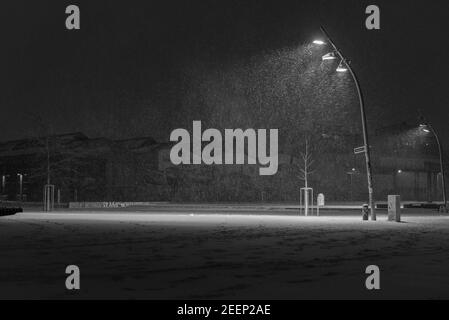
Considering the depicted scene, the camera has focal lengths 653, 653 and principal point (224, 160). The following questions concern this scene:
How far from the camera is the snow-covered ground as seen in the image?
31.1ft

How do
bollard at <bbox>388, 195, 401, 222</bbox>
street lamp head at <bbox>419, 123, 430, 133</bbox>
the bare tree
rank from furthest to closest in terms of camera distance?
the bare tree
street lamp head at <bbox>419, 123, 430, 133</bbox>
bollard at <bbox>388, 195, 401, 222</bbox>

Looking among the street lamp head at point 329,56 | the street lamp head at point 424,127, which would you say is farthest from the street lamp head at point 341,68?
the street lamp head at point 424,127

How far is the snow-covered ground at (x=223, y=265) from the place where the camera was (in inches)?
373

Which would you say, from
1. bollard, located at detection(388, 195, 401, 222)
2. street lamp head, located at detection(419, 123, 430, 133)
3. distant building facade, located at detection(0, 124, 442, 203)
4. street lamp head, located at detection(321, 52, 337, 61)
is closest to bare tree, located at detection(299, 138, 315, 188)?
distant building facade, located at detection(0, 124, 442, 203)

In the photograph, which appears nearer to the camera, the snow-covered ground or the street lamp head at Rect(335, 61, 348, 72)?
the snow-covered ground

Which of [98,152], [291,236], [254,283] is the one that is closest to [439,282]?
[254,283]

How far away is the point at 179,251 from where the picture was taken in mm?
15555

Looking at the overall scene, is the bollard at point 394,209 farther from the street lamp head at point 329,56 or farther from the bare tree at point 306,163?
the bare tree at point 306,163

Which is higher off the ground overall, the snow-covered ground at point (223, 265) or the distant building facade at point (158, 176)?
the distant building facade at point (158, 176)

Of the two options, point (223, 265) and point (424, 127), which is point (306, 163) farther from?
point (223, 265)

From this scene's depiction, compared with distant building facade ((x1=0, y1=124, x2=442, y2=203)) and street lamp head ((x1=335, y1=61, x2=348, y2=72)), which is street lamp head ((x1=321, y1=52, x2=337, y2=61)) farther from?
distant building facade ((x1=0, y1=124, x2=442, y2=203))

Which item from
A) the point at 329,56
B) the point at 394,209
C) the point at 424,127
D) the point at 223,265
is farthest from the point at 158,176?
the point at 223,265
